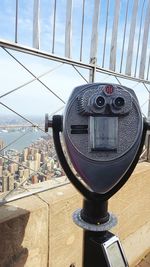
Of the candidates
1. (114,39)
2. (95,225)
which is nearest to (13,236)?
(95,225)

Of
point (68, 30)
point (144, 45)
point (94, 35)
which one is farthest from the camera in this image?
point (144, 45)

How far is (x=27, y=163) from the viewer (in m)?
1.53

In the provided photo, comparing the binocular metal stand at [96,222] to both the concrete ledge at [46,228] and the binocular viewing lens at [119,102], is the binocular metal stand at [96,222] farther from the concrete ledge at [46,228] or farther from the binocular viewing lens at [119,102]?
the concrete ledge at [46,228]

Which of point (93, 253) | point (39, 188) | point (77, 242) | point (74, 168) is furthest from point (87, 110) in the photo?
point (77, 242)

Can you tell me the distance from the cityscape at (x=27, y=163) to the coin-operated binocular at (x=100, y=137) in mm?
514

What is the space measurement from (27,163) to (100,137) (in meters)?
0.77

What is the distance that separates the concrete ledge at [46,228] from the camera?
1.29 meters

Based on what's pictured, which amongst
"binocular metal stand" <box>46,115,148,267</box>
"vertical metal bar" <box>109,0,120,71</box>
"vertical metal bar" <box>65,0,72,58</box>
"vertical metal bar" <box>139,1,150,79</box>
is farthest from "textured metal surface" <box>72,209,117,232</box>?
"vertical metal bar" <box>139,1,150,79</box>

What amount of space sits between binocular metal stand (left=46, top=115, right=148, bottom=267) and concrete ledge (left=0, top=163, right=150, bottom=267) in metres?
0.43

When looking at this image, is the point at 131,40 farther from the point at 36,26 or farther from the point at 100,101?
the point at 100,101

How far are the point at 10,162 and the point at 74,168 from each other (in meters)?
0.64

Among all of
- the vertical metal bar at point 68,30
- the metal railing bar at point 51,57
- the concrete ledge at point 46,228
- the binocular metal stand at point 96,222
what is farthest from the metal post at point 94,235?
the vertical metal bar at point 68,30

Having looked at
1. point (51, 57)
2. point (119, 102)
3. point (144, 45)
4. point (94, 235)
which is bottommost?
point (94, 235)

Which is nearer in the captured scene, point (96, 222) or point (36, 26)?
point (96, 222)
